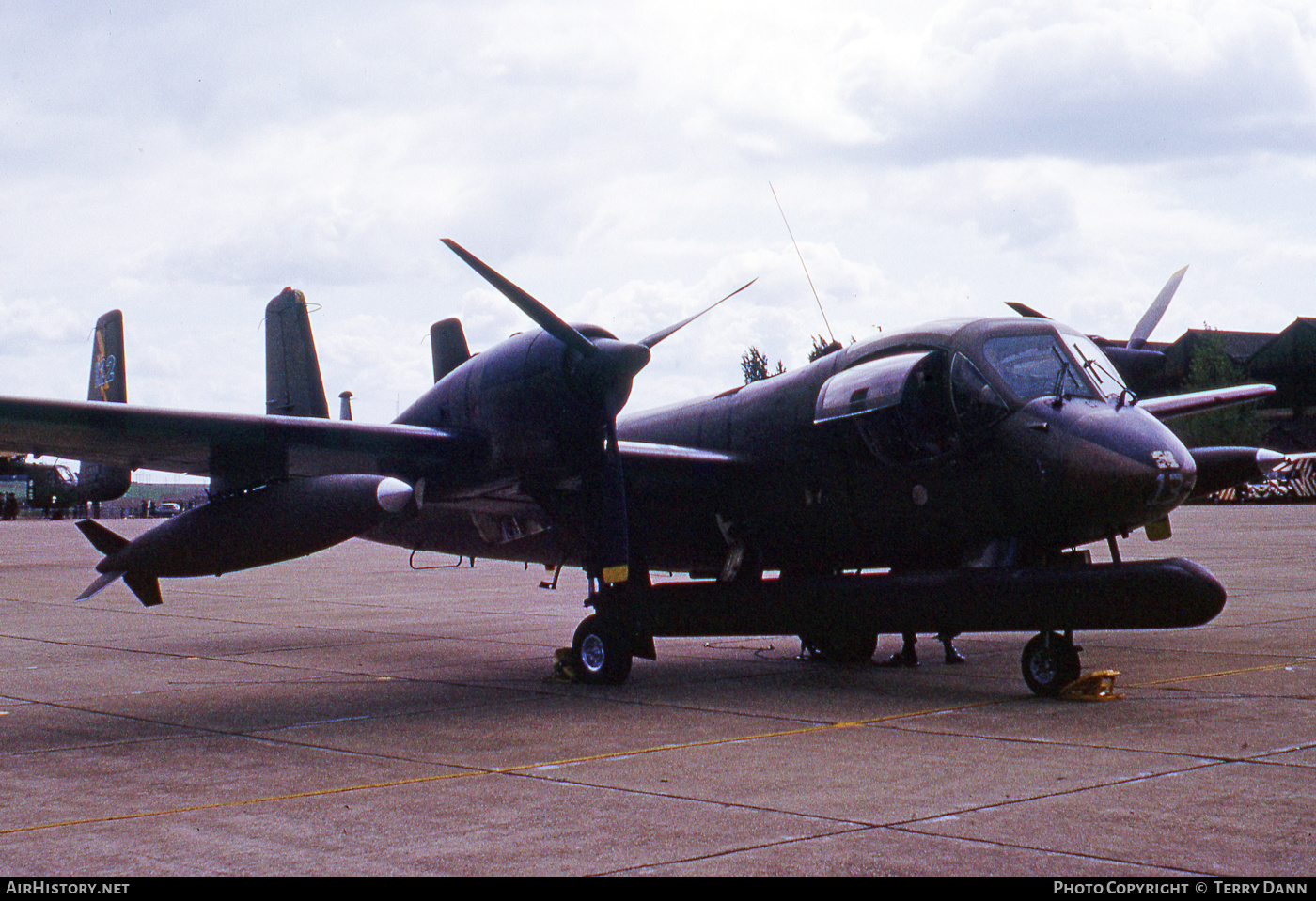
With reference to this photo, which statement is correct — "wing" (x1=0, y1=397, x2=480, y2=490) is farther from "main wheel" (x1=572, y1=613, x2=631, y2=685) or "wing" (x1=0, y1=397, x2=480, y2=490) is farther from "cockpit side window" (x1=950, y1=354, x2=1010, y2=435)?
"cockpit side window" (x1=950, y1=354, x2=1010, y2=435)

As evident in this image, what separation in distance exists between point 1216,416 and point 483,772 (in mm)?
88013

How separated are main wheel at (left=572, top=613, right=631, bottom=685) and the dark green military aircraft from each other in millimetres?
21

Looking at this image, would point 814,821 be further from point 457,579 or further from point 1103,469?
point 457,579

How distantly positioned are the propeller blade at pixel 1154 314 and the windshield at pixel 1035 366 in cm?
311

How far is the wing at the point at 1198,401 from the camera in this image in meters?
13.3

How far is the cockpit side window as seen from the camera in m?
9.98

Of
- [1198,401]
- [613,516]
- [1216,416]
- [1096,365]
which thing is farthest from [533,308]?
[1216,416]

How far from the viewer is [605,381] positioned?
10914 mm

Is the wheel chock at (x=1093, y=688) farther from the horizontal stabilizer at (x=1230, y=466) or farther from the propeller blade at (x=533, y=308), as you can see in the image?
the propeller blade at (x=533, y=308)

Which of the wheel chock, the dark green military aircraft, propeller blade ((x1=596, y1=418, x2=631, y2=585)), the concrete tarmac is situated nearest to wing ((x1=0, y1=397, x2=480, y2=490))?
the dark green military aircraft

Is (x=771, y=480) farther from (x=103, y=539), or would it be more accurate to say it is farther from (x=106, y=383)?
(x=106, y=383)

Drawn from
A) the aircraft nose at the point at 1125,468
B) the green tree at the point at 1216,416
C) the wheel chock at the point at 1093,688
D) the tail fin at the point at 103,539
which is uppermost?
the green tree at the point at 1216,416

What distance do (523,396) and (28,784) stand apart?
17.0 ft

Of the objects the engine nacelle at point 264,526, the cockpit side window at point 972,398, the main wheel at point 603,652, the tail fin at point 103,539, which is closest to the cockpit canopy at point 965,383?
the cockpit side window at point 972,398
